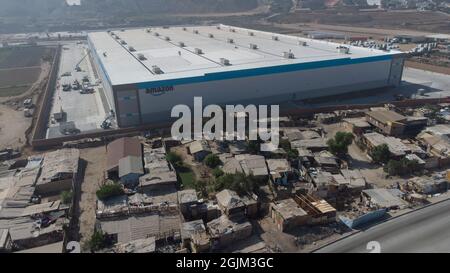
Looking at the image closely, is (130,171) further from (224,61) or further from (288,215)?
(224,61)

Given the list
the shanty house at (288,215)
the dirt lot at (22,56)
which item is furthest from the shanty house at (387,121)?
the dirt lot at (22,56)

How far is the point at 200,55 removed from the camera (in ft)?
184

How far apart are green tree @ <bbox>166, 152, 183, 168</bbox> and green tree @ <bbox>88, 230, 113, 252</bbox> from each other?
11.2 meters

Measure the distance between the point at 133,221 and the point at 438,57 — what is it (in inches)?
3062

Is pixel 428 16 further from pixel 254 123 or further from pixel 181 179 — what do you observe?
pixel 181 179

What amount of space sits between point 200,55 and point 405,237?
41.5 metres

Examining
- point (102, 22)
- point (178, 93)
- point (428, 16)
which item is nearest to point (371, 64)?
point (178, 93)

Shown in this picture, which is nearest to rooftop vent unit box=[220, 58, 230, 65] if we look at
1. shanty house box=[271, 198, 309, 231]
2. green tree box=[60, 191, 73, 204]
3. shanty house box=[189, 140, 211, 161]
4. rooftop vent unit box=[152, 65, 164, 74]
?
rooftop vent unit box=[152, 65, 164, 74]

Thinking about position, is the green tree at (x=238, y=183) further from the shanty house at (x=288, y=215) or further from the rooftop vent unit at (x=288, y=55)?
the rooftop vent unit at (x=288, y=55)

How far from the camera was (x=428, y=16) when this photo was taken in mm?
149000

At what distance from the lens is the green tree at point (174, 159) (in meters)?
33.8

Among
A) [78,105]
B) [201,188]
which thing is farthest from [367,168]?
[78,105]

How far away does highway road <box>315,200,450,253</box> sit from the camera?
74.2ft

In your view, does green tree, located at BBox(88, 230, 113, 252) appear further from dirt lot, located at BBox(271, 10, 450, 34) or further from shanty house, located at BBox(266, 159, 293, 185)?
dirt lot, located at BBox(271, 10, 450, 34)
